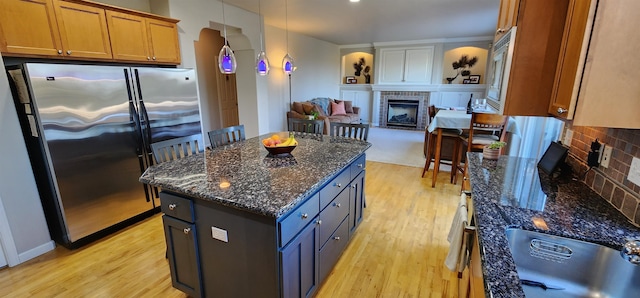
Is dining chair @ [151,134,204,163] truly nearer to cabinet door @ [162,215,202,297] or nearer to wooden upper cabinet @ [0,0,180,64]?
cabinet door @ [162,215,202,297]

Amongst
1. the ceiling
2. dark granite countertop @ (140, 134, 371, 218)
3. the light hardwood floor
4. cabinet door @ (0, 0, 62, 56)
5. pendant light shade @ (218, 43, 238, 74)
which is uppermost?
the ceiling

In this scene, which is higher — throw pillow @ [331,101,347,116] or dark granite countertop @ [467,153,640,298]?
throw pillow @ [331,101,347,116]

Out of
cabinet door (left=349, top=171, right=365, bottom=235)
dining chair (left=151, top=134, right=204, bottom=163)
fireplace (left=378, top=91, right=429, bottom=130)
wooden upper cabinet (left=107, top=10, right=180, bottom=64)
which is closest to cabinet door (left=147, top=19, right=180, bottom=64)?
wooden upper cabinet (left=107, top=10, right=180, bottom=64)

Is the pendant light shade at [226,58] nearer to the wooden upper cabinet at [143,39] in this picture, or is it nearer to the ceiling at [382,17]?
the wooden upper cabinet at [143,39]

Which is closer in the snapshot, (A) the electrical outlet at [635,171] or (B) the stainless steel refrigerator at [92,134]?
(A) the electrical outlet at [635,171]

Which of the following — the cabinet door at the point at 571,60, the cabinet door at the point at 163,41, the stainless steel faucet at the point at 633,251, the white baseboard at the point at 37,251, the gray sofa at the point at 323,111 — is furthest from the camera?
the gray sofa at the point at 323,111

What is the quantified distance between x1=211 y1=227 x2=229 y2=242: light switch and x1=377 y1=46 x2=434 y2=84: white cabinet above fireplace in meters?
7.49

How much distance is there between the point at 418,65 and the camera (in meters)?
7.64

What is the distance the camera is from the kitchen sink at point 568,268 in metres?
0.93

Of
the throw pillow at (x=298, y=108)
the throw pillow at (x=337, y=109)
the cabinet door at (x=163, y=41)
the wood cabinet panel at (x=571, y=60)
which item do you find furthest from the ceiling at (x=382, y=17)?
the wood cabinet panel at (x=571, y=60)

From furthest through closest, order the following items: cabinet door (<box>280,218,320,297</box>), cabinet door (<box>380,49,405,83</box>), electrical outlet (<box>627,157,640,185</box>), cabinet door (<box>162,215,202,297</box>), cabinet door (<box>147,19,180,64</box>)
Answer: cabinet door (<box>380,49,405,83</box>)
cabinet door (<box>147,19,180,64</box>)
cabinet door (<box>162,215,202,297</box>)
cabinet door (<box>280,218,320,297</box>)
electrical outlet (<box>627,157,640,185</box>)

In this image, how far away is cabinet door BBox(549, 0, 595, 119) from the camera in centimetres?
91

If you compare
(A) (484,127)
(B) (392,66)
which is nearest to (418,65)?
(B) (392,66)

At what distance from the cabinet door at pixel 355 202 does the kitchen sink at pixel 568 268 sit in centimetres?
129
